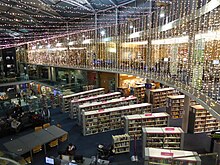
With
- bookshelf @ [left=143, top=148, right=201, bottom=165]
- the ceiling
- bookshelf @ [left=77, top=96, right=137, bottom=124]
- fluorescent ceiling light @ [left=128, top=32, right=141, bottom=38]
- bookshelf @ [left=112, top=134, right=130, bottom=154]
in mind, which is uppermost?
the ceiling

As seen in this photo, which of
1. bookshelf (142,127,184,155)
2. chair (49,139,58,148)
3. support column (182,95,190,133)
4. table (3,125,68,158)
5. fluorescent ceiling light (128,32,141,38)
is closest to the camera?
table (3,125,68,158)

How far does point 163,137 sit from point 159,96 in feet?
21.7

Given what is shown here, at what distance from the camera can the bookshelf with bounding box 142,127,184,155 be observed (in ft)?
28.5

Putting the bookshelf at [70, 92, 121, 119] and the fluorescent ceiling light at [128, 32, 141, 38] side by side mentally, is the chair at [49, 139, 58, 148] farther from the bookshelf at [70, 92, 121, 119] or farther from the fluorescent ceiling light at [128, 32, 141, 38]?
the fluorescent ceiling light at [128, 32, 141, 38]

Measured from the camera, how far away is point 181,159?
21.8ft

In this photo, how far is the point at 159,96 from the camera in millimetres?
15141

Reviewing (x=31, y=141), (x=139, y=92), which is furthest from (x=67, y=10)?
(x=31, y=141)

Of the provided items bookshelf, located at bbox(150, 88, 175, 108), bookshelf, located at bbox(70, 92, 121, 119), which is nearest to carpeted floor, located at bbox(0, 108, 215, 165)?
bookshelf, located at bbox(70, 92, 121, 119)

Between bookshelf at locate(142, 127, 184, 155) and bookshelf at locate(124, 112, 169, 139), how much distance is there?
136 centimetres

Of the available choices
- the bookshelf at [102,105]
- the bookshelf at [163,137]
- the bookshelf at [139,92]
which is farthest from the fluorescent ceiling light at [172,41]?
the bookshelf at [163,137]

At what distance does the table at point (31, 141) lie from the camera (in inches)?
333

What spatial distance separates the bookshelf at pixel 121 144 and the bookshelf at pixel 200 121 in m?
4.18

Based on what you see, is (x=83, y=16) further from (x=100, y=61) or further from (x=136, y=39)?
(x=136, y=39)

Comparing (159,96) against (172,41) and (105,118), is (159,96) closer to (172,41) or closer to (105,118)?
(172,41)
